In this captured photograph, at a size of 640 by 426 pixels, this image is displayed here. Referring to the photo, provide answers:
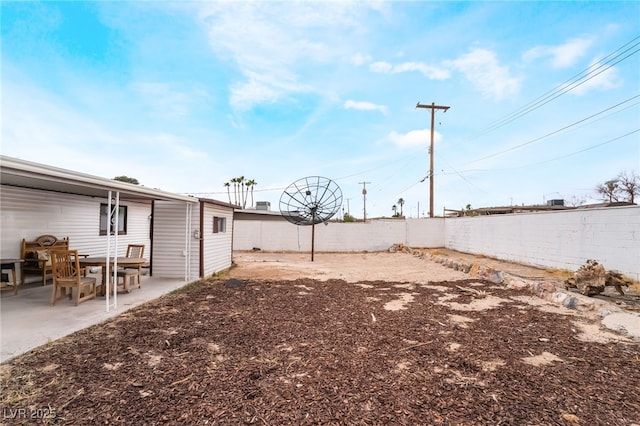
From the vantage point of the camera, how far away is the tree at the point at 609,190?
65.4 feet

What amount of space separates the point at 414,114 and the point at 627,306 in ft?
55.1

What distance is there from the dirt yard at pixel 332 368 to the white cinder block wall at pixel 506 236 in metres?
3.97

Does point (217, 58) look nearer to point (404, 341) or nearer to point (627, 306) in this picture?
point (404, 341)

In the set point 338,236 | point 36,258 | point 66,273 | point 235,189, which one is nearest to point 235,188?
point 235,189

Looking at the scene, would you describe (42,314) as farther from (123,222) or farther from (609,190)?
(609,190)

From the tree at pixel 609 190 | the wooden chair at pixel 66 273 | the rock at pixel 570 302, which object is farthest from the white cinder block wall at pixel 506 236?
the wooden chair at pixel 66 273

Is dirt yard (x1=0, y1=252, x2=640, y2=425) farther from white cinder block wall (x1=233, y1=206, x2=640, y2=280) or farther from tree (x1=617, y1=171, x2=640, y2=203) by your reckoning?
tree (x1=617, y1=171, x2=640, y2=203)

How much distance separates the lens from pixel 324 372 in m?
3.17

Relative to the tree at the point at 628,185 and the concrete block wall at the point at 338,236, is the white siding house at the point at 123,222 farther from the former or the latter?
the tree at the point at 628,185

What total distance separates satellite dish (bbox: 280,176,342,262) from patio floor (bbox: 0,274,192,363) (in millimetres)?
8630

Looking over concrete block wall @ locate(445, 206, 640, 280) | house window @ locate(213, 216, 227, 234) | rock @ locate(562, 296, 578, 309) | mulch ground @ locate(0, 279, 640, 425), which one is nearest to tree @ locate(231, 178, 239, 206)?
house window @ locate(213, 216, 227, 234)

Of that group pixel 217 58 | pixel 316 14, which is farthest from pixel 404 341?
pixel 217 58

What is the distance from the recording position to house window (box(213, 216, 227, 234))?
389 inches

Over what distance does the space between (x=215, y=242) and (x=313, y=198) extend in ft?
20.8
